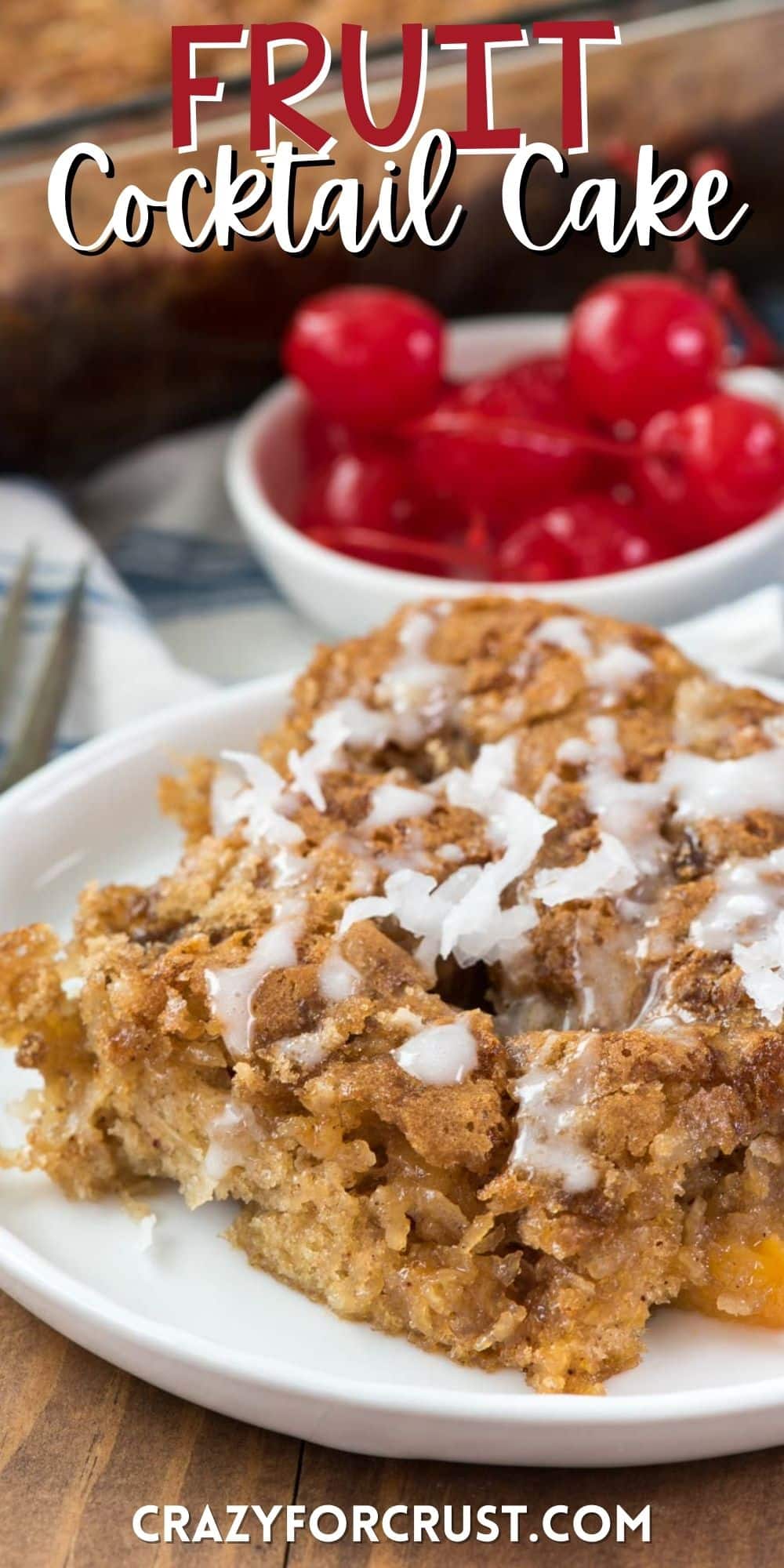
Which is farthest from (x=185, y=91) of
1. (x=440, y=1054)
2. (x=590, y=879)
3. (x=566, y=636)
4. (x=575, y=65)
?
(x=440, y=1054)

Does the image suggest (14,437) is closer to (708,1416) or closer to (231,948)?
(231,948)

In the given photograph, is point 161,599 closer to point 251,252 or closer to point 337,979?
point 251,252

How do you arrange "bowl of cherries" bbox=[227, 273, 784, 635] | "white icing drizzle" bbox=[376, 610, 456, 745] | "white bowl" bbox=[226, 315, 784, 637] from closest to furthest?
"white icing drizzle" bbox=[376, 610, 456, 745] → "white bowl" bbox=[226, 315, 784, 637] → "bowl of cherries" bbox=[227, 273, 784, 635]

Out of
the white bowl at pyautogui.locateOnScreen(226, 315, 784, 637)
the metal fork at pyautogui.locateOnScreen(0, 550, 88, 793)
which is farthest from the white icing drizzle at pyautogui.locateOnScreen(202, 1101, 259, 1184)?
the white bowl at pyautogui.locateOnScreen(226, 315, 784, 637)

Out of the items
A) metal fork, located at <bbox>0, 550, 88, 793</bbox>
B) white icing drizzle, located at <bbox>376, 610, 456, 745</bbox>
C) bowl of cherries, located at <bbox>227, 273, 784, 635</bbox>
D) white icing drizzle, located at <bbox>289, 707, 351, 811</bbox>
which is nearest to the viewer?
white icing drizzle, located at <bbox>289, 707, 351, 811</bbox>

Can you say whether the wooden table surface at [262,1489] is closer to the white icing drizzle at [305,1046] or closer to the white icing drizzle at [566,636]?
the white icing drizzle at [305,1046]

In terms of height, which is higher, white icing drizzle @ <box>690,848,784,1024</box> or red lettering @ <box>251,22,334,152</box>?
red lettering @ <box>251,22,334,152</box>

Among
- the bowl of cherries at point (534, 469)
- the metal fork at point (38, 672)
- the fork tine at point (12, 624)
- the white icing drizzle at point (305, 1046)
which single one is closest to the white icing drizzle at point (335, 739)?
the white icing drizzle at point (305, 1046)

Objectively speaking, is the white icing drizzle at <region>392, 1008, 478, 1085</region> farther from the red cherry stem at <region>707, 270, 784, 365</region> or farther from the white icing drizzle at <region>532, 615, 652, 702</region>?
the red cherry stem at <region>707, 270, 784, 365</region>
